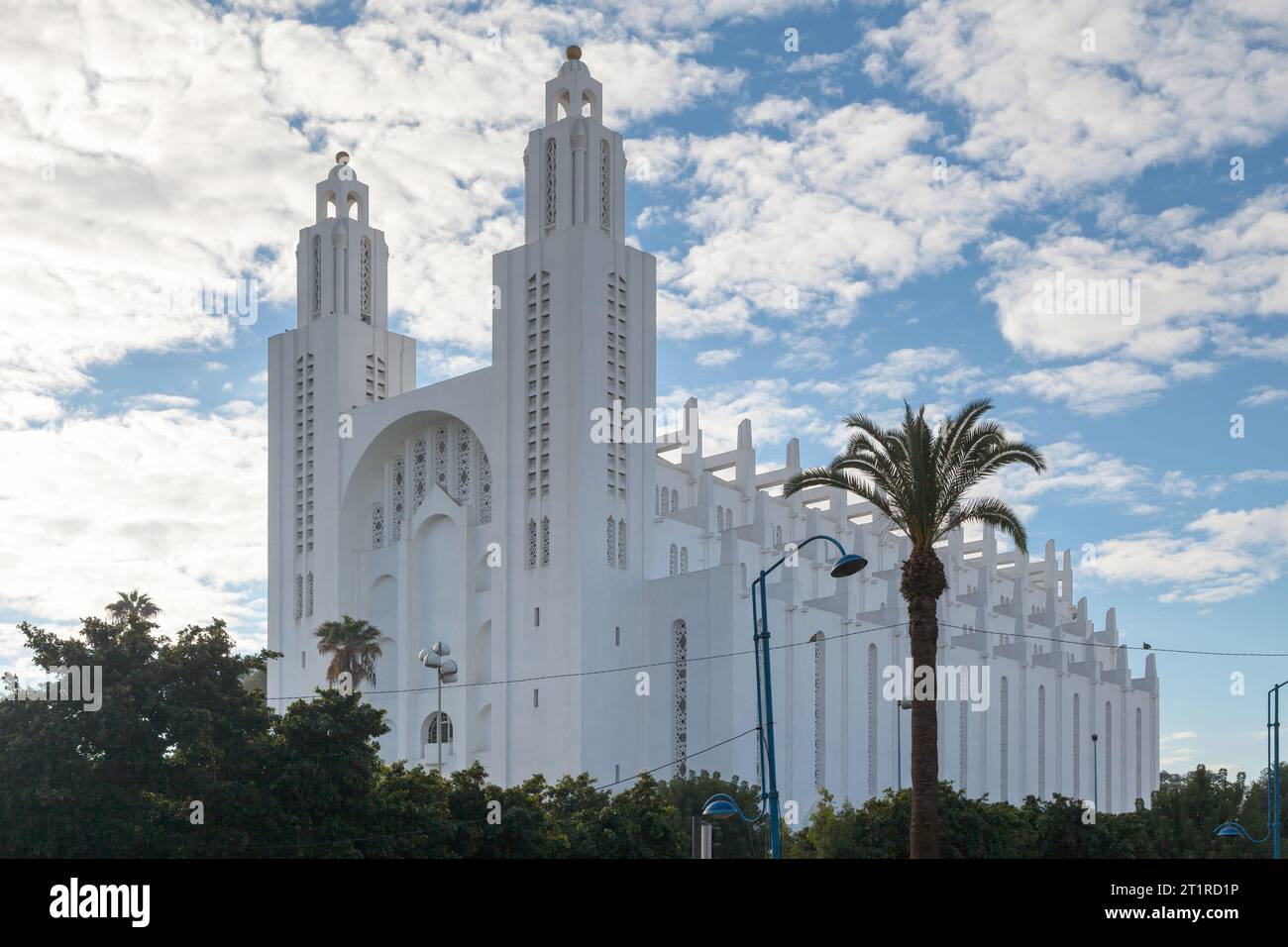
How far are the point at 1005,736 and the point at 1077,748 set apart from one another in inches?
343

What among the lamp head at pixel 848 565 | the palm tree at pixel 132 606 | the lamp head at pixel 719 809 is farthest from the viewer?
the palm tree at pixel 132 606

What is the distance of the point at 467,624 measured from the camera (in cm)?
5922

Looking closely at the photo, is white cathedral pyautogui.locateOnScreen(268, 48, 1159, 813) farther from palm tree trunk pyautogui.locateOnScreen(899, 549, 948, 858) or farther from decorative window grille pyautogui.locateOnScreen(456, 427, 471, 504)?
palm tree trunk pyautogui.locateOnScreen(899, 549, 948, 858)

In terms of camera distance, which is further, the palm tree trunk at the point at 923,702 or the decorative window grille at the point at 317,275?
the decorative window grille at the point at 317,275

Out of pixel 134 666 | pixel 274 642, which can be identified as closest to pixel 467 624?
pixel 274 642

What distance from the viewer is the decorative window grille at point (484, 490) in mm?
60281

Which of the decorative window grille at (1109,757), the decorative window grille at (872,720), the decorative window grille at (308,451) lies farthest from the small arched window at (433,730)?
the decorative window grille at (1109,757)

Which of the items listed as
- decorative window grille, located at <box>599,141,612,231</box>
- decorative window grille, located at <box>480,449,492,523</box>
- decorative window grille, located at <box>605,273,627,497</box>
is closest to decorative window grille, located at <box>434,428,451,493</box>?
decorative window grille, located at <box>480,449,492,523</box>

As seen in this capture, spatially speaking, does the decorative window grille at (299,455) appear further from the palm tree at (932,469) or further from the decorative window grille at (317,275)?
the palm tree at (932,469)

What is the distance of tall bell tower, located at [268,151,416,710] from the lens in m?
63.6

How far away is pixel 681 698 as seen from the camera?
5497 cm

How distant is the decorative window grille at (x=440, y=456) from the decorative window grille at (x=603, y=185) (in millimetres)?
10511

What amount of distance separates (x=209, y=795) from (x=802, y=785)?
28.5 metres
